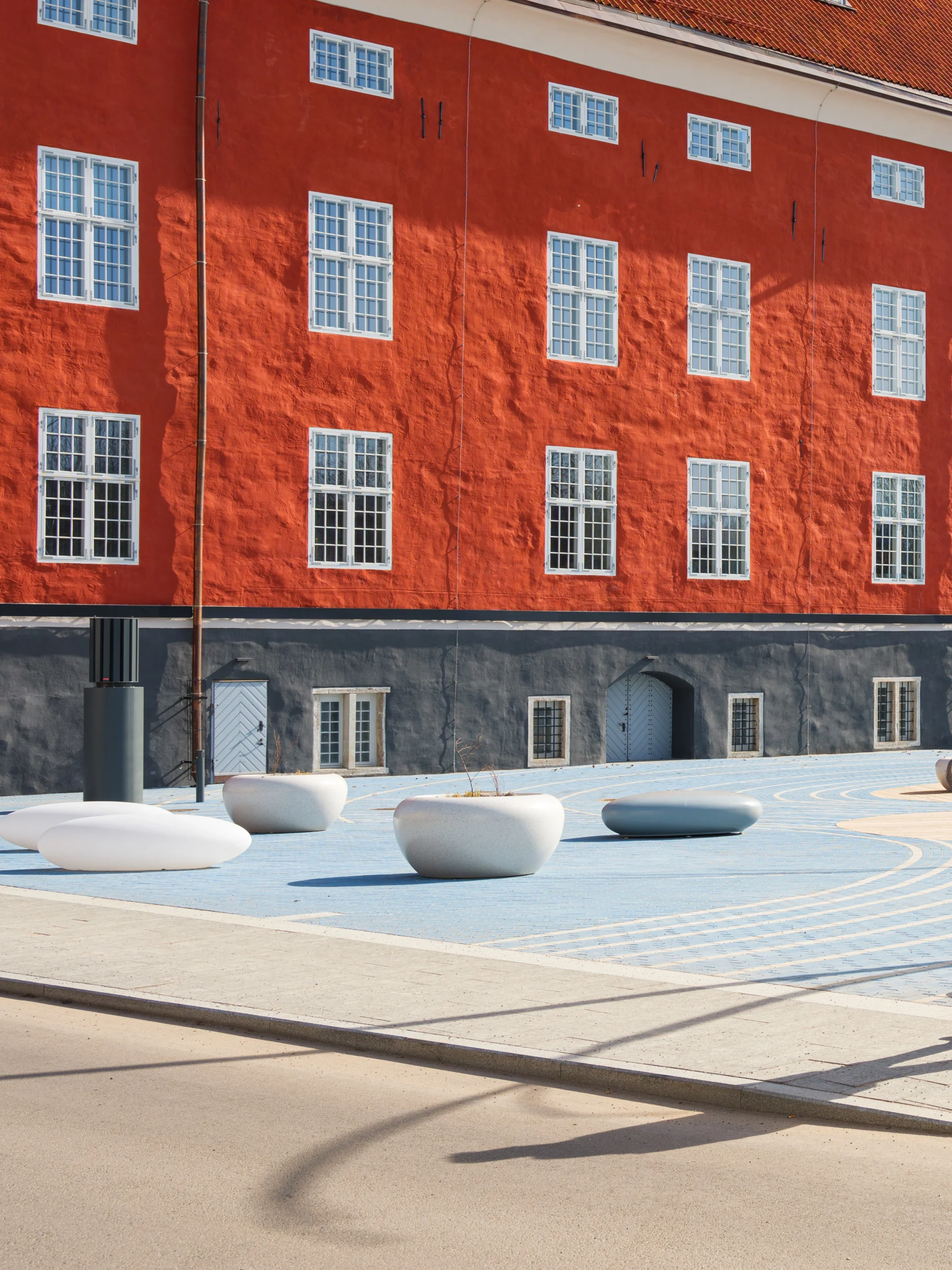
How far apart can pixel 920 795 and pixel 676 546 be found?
29.8 feet

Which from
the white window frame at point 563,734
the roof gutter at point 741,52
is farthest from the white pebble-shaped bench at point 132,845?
the roof gutter at point 741,52

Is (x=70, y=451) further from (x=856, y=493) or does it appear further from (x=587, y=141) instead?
A: (x=856, y=493)

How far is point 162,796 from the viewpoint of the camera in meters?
26.0

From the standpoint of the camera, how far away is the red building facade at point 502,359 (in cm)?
2748

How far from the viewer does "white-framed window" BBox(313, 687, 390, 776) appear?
29.8m

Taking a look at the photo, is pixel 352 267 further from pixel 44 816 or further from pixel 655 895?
pixel 655 895

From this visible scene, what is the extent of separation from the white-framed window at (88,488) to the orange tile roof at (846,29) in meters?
13.0

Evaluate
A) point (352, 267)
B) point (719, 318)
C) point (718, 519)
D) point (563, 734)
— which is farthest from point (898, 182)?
point (563, 734)

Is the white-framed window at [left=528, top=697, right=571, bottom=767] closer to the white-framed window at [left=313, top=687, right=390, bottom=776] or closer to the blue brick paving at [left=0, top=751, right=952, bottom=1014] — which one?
the white-framed window at [left=313, top=687, right=390, bottom=776]

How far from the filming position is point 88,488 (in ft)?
89.2

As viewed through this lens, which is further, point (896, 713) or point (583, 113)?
point (896, 713)

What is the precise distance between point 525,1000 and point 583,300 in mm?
24345

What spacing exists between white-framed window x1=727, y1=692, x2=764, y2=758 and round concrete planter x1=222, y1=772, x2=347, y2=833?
15588 mm

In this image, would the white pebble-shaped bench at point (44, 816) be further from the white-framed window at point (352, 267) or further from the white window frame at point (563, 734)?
the white window frame at point (563, 734)
